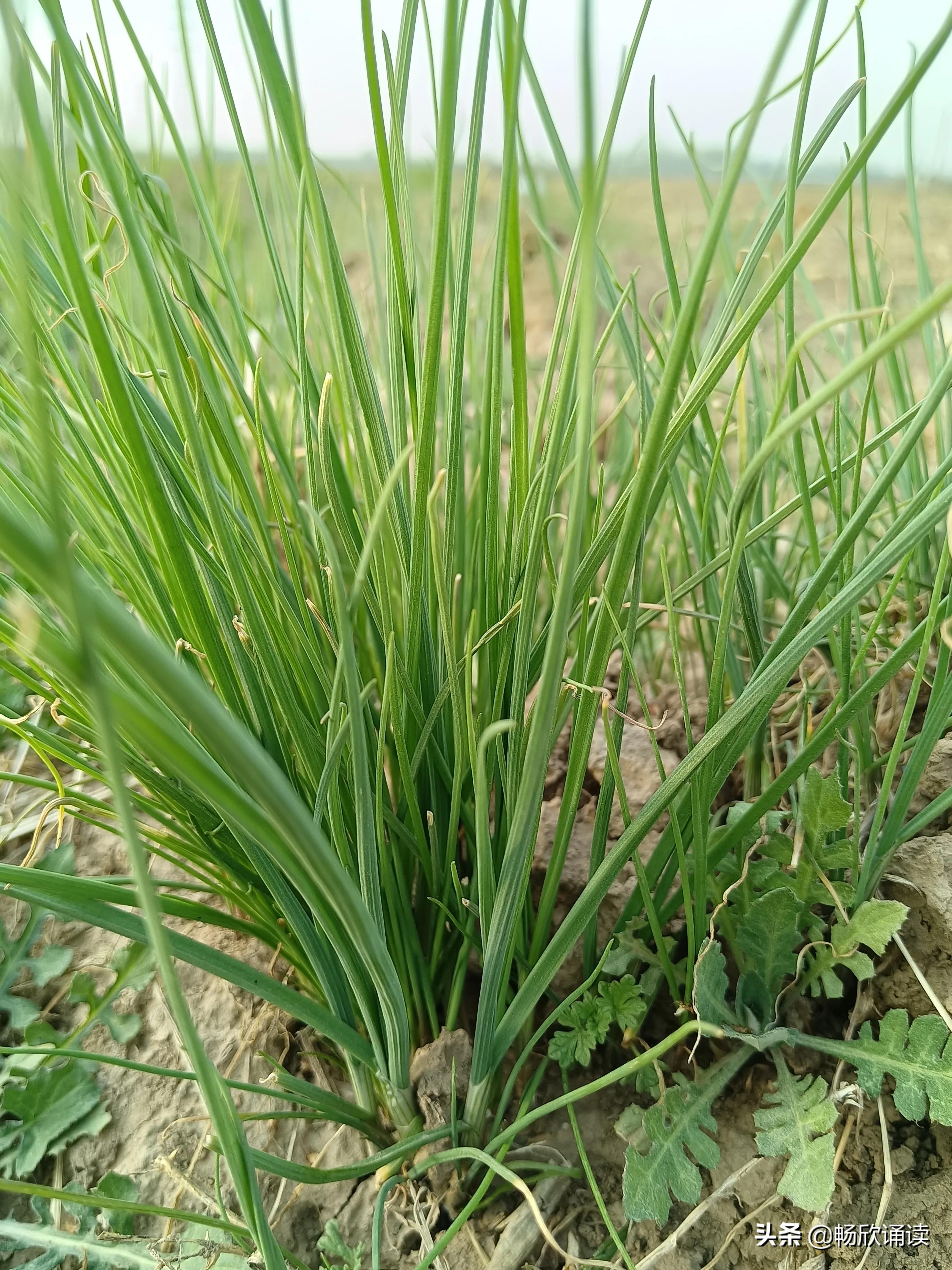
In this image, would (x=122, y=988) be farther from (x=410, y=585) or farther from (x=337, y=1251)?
(x=410, y=585)

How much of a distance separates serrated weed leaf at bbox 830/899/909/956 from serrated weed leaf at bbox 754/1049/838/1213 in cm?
6

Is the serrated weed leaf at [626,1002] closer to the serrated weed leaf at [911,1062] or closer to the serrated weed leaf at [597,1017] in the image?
the serrated weed leaf at [597,1017]

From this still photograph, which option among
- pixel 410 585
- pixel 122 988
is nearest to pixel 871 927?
pixel 410 585

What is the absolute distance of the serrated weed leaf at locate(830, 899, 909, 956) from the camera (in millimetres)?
360

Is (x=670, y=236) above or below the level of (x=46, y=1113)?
above

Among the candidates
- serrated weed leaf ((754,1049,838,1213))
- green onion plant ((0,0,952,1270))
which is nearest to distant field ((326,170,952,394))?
green onion plant ((0,0,952,1270))

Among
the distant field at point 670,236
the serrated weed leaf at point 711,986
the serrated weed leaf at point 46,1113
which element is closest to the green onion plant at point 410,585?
the serrated weed leaf at point 711,986

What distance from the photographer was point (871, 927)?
37 cm

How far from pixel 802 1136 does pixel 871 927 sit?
3.9 inches

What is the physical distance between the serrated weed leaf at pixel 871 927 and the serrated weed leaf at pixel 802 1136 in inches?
2.5

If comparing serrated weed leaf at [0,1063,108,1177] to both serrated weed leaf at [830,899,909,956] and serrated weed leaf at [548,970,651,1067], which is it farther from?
serrated weed leaf at [830,899,909,956]

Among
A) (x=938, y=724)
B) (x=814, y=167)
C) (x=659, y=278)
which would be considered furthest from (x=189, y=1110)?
(x=659, y=278)

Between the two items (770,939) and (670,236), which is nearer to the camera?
(770,939)

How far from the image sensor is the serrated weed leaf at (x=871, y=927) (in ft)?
1.18
